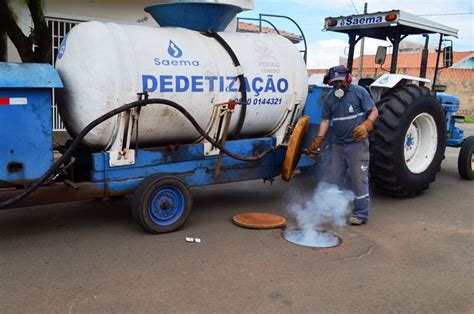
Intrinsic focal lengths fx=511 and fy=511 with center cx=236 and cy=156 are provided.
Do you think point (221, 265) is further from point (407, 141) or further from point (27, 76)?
point (407, 141)

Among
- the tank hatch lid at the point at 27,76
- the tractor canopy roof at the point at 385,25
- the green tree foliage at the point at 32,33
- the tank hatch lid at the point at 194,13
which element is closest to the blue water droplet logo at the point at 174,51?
the tank hatch lid at the point at 194,13

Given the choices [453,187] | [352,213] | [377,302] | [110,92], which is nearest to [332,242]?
[352,213]

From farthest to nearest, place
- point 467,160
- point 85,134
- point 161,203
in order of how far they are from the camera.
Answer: point 467,160, point 161,203, point 85,134

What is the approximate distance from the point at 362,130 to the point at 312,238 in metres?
1.32

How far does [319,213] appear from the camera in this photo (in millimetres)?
6008

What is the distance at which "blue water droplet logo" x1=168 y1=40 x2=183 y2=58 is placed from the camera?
17.2 feet

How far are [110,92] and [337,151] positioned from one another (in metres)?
2.67

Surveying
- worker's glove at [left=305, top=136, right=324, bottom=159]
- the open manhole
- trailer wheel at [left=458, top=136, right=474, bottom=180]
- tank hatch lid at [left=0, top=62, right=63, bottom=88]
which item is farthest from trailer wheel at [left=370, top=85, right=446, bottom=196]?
tank hatch lid at [left=0, top=62, right=63, bottom=88]

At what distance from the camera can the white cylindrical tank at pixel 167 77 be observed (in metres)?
4.85

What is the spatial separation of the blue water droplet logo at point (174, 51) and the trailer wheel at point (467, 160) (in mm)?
5416

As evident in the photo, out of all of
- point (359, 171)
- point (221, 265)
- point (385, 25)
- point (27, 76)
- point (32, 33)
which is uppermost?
point (385, 25)

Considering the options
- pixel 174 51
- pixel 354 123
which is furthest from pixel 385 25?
pixel 174 51

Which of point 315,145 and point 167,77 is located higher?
point 167,77

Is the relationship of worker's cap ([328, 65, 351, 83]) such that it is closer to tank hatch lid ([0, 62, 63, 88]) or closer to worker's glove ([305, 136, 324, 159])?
worker's glove ([305, 136, 324, 159])
